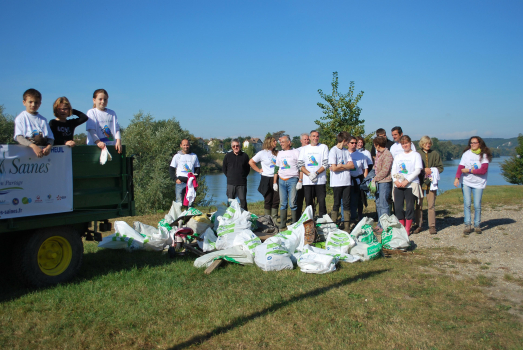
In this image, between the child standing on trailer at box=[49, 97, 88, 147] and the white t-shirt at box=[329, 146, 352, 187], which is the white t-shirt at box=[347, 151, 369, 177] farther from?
the child standing on trailer at box=[49, 97, 88, 147]

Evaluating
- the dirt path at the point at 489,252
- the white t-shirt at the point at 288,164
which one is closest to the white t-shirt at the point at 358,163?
the white t-shirt at the point at 288,164

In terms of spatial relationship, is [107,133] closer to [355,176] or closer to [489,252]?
[355,176]

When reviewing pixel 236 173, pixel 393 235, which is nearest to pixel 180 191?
pixel 236 173

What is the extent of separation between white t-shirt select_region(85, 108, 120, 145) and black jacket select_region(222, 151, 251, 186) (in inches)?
140

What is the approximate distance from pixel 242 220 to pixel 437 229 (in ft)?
14.3

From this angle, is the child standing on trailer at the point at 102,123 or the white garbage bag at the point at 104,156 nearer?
the white garbage bag at the point at 104,156

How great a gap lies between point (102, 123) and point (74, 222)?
157cm

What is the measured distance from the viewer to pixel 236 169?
29.8ft

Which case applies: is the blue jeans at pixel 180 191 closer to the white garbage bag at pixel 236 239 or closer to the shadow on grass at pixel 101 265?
the shadow on grass at pixel 101 265

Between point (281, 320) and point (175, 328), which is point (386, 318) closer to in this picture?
point (281, 320)

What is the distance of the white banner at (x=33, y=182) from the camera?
13.8ft

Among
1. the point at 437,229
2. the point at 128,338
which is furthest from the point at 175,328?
the point at 437,229

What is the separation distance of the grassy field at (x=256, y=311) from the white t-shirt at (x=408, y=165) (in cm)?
238

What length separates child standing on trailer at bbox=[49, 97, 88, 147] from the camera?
503 cm
